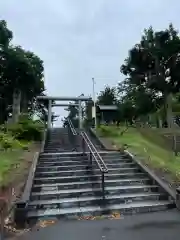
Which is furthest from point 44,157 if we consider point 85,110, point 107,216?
point 85,110

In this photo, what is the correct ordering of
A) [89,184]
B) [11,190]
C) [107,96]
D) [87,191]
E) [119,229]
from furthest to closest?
[107,96]
[89,184]
[87,191]
[11,190]
[119,229]

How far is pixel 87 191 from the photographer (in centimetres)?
896

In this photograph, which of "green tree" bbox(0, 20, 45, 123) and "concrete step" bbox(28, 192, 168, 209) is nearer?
"concrete step" bbox(28, 192, 168, 209)

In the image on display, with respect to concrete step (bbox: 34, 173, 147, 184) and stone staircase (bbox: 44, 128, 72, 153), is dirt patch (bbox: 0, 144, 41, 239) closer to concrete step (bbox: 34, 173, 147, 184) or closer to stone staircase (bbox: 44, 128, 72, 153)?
concrete step (bbox: 34, 173, 147, 184)

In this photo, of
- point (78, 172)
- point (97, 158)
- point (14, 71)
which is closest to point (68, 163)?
point (78, 172)

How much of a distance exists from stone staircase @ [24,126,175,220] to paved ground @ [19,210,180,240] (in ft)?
1.98

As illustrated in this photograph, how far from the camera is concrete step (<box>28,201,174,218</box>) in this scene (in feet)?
25.2

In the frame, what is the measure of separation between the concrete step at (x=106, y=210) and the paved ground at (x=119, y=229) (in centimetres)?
43

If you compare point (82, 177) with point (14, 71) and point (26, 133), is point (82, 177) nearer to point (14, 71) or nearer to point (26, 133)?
point (26, 133)

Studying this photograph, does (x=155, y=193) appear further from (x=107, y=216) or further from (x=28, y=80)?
(x=28, y=80)

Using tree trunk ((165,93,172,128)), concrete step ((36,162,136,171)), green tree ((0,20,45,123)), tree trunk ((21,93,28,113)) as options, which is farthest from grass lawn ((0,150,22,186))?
tree trunk ((21,93,28,113))

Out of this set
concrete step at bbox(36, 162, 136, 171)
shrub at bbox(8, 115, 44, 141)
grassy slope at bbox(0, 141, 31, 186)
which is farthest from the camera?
shrub at bbox(8, 115, 44, 141)

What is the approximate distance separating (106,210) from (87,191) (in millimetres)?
1213

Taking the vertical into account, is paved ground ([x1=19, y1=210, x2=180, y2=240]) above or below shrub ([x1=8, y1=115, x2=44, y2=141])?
below
